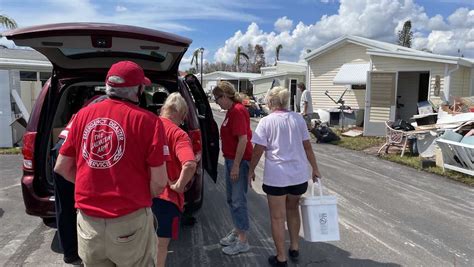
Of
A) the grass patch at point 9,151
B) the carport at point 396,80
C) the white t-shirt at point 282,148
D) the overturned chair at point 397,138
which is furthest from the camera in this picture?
the carport at point 396,80

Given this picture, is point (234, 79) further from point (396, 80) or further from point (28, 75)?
point (396, 80)

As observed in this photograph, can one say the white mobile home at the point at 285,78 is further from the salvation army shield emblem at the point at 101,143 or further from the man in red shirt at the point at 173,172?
the salvation army shield emblem at the point at 101,143

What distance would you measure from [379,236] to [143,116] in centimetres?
336

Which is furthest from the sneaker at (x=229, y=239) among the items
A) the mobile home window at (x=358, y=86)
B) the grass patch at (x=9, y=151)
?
the mobile home window at (x=358, y=86)

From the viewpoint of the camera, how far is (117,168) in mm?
2049

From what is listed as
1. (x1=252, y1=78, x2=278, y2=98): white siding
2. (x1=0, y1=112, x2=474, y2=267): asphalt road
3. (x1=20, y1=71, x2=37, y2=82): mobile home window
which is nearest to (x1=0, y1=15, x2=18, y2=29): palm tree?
(x1=20, y1=71, x2=37, y2=82): mobile home window

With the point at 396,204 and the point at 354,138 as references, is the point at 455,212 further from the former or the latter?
the point at 354,138

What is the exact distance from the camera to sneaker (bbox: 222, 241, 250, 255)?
383 cm

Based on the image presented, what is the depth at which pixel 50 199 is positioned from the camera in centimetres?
354

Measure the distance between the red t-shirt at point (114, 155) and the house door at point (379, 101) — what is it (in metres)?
11.8

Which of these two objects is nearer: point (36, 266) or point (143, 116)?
point (143, 116)

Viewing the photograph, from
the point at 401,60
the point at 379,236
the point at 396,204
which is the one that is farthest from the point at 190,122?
the point at 401,60

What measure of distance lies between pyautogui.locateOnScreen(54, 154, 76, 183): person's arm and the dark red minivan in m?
1.15

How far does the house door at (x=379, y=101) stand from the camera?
12.8 metres
